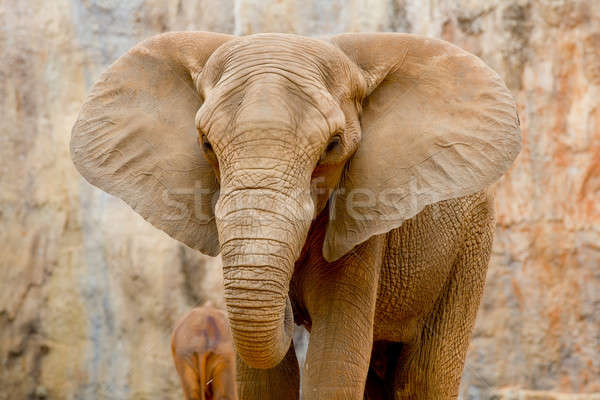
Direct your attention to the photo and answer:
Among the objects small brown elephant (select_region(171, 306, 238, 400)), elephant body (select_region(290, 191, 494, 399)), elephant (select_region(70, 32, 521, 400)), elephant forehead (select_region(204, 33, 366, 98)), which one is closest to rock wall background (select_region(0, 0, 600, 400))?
small brown elephant (select_region(171, 306, 238, 400))

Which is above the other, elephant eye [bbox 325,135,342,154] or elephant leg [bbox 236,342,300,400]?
elephant eye [bbox 325,135,342,154]

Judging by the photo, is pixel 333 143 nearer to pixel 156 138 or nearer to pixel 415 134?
pixel 415 134

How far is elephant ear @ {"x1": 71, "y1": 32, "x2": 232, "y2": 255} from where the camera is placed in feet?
9.86

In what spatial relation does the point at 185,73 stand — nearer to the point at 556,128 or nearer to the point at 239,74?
the point at 239,74

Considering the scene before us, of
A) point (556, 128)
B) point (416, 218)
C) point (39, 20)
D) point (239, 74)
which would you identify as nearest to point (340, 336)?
point (416, 218)

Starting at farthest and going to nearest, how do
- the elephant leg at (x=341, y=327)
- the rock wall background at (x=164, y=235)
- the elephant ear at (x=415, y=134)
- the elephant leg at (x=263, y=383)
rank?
the rock wall background at (x=164, y=235) < the elephant leg at (x=263, y=383) < the elephant leg at (x=341, y=327) < the elephant ear at (x=415, y=134)

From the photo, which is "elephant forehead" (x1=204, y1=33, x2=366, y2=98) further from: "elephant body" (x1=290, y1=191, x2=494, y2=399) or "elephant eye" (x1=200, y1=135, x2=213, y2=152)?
"elephant body" (x1=290, y1=191, x2=494, y2=399)

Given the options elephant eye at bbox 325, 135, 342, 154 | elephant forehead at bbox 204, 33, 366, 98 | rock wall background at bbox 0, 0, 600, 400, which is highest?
elephant forehead at bbox 204, 33, 366, 98

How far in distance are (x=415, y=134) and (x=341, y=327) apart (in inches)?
25.1

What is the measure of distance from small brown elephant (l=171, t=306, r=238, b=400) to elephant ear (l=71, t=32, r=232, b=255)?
1601mm

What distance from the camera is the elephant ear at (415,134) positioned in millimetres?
2947

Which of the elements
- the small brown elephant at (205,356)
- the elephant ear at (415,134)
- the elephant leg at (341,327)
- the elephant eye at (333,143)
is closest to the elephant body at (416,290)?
the elephant leg at (341,327)

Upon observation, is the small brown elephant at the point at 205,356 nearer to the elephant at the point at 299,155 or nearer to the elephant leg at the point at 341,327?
the elephant at the point at 299,155

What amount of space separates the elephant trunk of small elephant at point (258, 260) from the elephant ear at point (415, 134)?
38 cm
